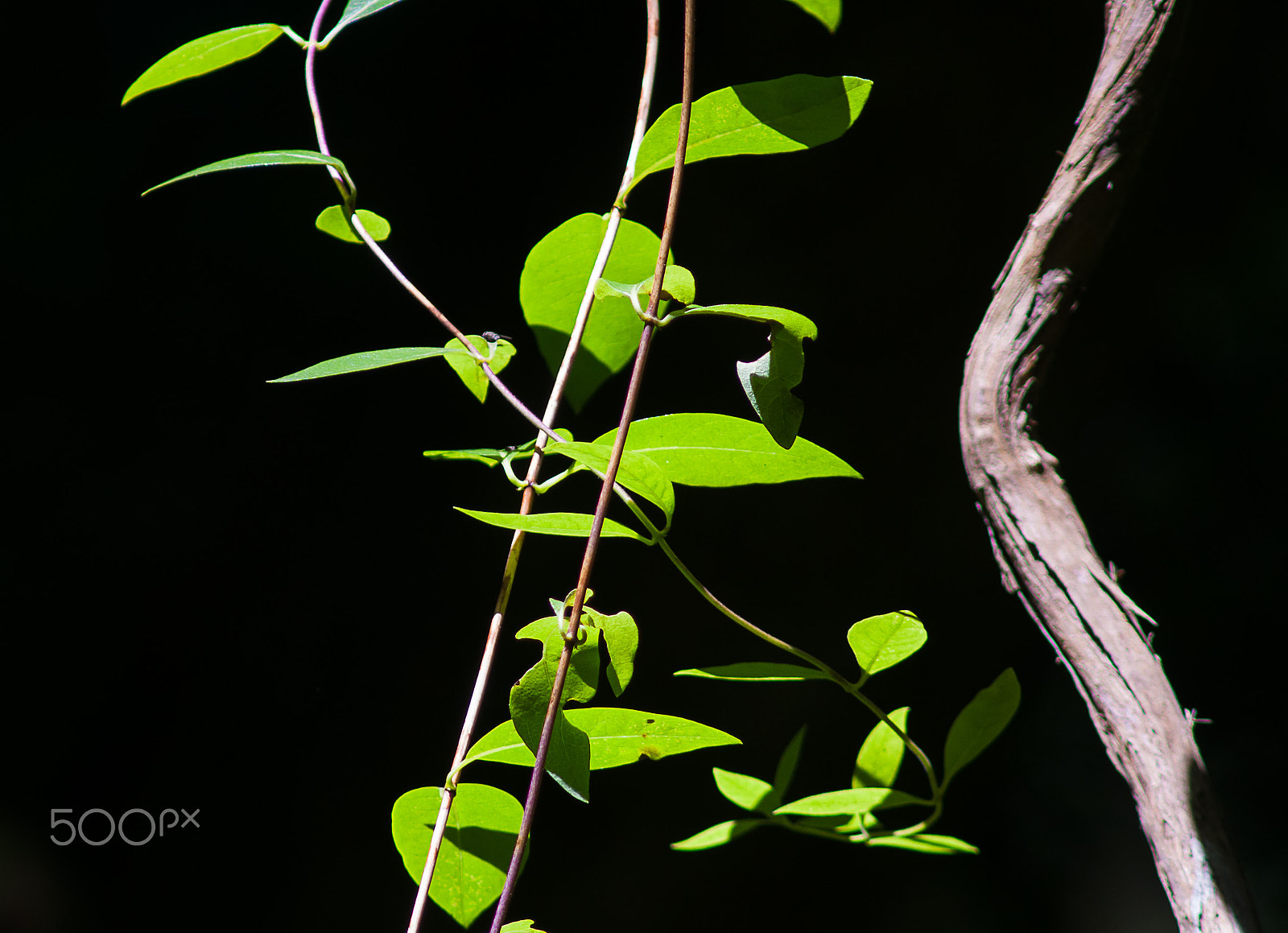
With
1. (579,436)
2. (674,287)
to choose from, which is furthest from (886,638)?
(579,436)

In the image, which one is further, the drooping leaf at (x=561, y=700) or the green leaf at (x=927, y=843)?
the green leaf at (x=927, y=843)

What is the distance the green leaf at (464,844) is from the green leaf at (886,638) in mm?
133

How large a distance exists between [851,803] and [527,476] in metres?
0.20

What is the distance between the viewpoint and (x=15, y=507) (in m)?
0.62

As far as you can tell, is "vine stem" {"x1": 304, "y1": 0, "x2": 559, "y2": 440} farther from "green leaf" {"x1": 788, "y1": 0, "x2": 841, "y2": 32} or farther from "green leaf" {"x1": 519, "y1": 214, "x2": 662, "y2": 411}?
"green leaf" {"x1": 788, "y1": 0, "x2": 841, "y2": 32}

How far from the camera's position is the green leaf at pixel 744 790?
396 millimetres

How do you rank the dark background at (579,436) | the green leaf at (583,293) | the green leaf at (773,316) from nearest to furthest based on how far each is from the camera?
the green leaf at (773,316), the green leaf at (583,293), the dark background at (579,436)

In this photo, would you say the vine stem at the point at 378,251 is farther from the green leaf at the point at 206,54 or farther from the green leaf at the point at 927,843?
the green leaf at the point at 927,843

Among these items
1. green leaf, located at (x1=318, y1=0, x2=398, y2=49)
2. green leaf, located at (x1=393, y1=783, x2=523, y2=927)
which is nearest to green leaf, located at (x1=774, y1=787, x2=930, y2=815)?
green leaf, located at (x1=393, y1=783, x2=523, y2=927)

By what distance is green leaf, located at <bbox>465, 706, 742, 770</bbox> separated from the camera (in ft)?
0.85

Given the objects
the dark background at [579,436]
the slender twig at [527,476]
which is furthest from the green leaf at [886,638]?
the dark background at [579,436]

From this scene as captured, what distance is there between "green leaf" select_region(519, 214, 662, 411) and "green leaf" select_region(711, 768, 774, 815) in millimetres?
207

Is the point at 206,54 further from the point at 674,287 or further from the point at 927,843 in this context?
the point at 927,843

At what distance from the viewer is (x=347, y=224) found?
30 cm
